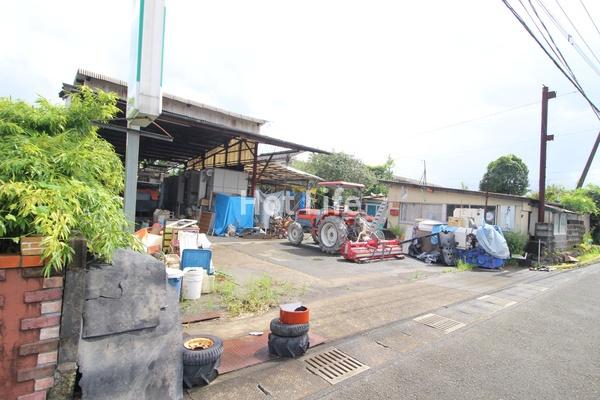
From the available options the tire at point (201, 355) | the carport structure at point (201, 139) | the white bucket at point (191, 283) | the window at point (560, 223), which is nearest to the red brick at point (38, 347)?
the tire at point (201, 355)

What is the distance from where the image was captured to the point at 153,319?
→ 2.56m

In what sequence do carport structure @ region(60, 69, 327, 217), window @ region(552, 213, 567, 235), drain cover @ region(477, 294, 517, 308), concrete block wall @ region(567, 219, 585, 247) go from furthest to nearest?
concrete block wall @ region(567, 219, 585, 247)
window @ region(552, 213, 567, 235)
carport structure @ region(60, 69, 327, 217)
drain cover @ region(477, 294, 517, 308)

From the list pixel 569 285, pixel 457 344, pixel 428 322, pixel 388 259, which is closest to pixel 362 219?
pixel 388 259

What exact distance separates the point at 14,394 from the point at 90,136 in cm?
203

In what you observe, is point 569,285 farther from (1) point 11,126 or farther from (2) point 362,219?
(1) point 11,126

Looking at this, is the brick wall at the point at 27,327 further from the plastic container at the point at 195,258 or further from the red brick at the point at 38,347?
the plastic container at the point at 195,258

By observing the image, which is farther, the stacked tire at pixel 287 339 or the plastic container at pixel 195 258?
the plastic container at pixel 195 258

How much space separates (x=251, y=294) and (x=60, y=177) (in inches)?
143

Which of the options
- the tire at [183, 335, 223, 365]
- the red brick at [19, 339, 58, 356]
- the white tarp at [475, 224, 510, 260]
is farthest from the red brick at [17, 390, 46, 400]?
the white tarp at [475, 224, 510, 260]

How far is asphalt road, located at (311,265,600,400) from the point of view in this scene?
3094 mm

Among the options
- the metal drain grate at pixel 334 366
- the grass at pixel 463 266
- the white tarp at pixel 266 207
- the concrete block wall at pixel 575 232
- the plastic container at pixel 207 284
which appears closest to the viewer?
the metal drain grate at pixel 334 366

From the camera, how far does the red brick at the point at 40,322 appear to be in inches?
78.7

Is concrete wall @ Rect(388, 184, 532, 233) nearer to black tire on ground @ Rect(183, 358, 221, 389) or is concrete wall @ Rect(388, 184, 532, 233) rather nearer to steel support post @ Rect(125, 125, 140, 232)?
black tire on ground @ Rect(183, 358, 221, 389)

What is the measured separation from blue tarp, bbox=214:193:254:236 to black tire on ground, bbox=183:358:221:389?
11545 mm
